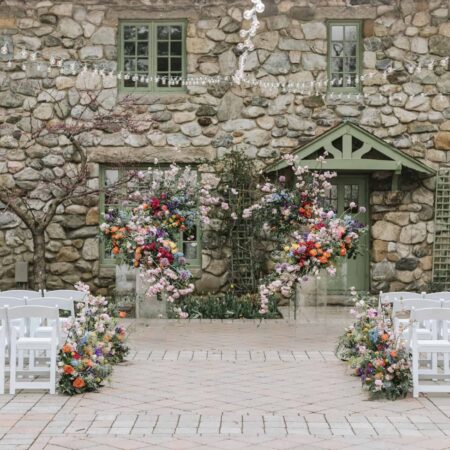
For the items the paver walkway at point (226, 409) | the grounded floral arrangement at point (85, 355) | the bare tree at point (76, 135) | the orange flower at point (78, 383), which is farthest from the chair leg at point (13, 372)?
the bare tree at point (76, 135)

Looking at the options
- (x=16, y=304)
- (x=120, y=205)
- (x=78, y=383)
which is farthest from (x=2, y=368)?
(x=120, y=205)

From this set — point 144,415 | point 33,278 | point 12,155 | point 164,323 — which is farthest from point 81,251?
point 144,415

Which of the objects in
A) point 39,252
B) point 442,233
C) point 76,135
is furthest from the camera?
point 442,233

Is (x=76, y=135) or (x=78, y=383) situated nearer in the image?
(x=78, y=383)

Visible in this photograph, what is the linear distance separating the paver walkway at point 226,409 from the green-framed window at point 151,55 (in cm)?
585

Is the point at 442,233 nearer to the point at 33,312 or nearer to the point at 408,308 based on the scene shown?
the point at 408,308

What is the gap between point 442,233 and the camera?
14.0 metres

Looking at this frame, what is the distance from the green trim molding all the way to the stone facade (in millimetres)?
751

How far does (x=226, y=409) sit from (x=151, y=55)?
8719 mm

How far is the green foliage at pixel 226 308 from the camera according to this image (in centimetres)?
1231

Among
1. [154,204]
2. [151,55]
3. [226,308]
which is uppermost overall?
[151,55]

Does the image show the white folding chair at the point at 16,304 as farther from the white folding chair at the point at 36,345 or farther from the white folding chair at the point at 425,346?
the white folding chair at the point at 425,346

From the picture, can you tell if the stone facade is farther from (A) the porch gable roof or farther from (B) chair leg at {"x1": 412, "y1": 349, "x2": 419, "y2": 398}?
(B) chair leg at {"x1": 412, "y1": 349, "x2": 419, "y2": 398}

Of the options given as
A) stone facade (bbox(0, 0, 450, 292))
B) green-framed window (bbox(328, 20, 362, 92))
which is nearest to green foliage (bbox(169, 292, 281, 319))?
stone facade (bbox(0, 0, 450, 292))
